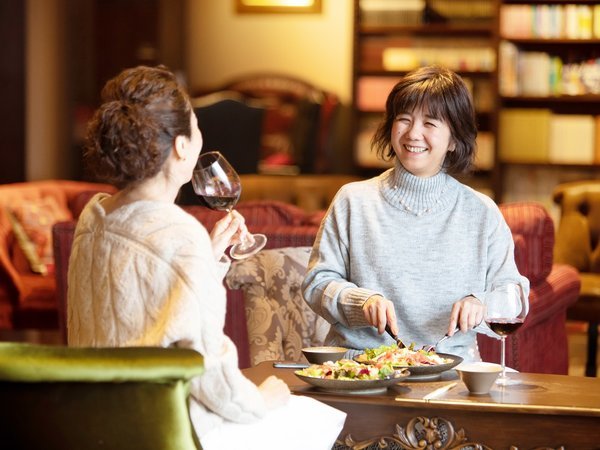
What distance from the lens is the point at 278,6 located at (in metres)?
8.99

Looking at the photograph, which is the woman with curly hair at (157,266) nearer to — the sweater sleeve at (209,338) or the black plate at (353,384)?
the sweater sleeve at (209,338)

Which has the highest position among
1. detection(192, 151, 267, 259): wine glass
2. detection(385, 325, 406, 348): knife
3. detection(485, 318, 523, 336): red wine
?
detection(192, 151, 267, 259): wine glass

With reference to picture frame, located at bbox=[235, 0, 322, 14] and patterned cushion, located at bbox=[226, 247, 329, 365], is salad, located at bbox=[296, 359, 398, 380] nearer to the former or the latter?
patterned cushion, located at bbox=[226, 247, 329, 365]

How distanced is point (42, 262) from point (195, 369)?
4361 millimetres

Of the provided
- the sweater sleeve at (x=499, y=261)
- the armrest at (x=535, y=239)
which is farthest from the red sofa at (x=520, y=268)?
the sweater sleeve at (x=499, y=261)

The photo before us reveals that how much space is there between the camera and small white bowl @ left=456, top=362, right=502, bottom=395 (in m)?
2.26

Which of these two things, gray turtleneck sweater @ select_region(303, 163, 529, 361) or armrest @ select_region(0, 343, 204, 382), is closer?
armrest @ select_region(0, 343, 204, 382)

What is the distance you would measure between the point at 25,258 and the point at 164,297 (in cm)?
422

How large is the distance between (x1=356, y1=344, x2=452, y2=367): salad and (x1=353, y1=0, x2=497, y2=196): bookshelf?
5.50m

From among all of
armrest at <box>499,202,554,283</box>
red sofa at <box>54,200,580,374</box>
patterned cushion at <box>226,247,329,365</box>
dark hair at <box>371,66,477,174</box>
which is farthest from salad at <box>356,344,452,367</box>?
armrest at <box>499,202,554,283</box>

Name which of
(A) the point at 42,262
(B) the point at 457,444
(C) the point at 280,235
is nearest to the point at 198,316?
(B) the point at 457,444

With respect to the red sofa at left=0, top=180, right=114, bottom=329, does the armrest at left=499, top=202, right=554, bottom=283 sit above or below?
above

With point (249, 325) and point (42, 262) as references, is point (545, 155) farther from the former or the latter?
point (249, 325)

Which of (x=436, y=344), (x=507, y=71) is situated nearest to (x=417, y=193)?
(x=436, y=344)
